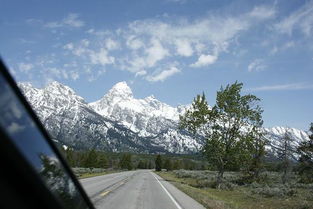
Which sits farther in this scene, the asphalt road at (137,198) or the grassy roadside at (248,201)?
the grassy roadside at (248,201)

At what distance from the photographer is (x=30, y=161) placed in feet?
6.34

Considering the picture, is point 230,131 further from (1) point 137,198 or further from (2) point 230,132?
(1) point 137,198

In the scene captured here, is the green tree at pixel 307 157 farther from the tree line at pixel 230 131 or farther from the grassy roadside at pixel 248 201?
the grassy roadside at pixel 248 201

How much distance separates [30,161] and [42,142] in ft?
1.04

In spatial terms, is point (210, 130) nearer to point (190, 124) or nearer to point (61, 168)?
point (190, 124)

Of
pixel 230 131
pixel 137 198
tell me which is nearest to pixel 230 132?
pixel 230 131

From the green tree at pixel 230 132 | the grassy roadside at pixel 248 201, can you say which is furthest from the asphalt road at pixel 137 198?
the green tree at pixel 230 132

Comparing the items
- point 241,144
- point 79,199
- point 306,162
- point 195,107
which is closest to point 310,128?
point 306,162

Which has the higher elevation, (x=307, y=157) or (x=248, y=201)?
(x=307, y=157)

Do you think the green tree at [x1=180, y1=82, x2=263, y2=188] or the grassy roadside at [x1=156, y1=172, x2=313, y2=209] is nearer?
the grassy roadside at [x1=156, y1=172, x2=313, y2=209]

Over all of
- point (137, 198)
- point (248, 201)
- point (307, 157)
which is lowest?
point (248, 201)

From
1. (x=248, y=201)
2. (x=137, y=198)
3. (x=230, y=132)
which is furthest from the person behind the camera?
(x=230, y=132)

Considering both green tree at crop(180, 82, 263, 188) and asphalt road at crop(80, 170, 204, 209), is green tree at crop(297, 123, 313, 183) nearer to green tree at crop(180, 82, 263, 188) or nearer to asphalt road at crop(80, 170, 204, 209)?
green tree at crop(180, 82, 263, 188)

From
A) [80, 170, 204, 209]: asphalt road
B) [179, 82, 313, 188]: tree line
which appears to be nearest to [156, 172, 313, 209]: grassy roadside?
[80, 170, 204, 209]: asphalt road
